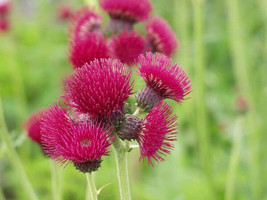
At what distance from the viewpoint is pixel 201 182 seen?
3.96m

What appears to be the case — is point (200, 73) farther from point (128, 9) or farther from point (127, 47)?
point (127, 47)

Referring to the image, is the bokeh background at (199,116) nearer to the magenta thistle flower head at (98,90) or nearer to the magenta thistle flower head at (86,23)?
the magenta thistle flower head at (86,23)

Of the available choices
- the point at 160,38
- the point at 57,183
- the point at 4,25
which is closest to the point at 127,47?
the point at 160,38

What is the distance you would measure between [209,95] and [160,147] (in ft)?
13.9

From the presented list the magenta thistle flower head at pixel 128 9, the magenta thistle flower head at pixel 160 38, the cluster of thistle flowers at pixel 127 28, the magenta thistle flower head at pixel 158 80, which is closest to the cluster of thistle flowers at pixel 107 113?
the magenta thistle flower head at pixel 158 80

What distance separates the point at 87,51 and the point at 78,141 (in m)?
0.56

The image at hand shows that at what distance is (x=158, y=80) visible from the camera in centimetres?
170

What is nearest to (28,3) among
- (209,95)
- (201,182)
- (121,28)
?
(209,95)

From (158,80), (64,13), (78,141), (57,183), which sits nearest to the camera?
(78,141)

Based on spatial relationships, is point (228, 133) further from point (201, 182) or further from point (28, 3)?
point (28, 3)

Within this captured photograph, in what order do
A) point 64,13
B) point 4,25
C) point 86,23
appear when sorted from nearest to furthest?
1. point 86,23
2. point 4,25
3. point 64,13

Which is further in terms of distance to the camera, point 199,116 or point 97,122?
point 199,116

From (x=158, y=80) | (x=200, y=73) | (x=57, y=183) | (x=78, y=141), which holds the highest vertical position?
(x=200, y=73)

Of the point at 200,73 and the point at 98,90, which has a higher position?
the point at 200,73
